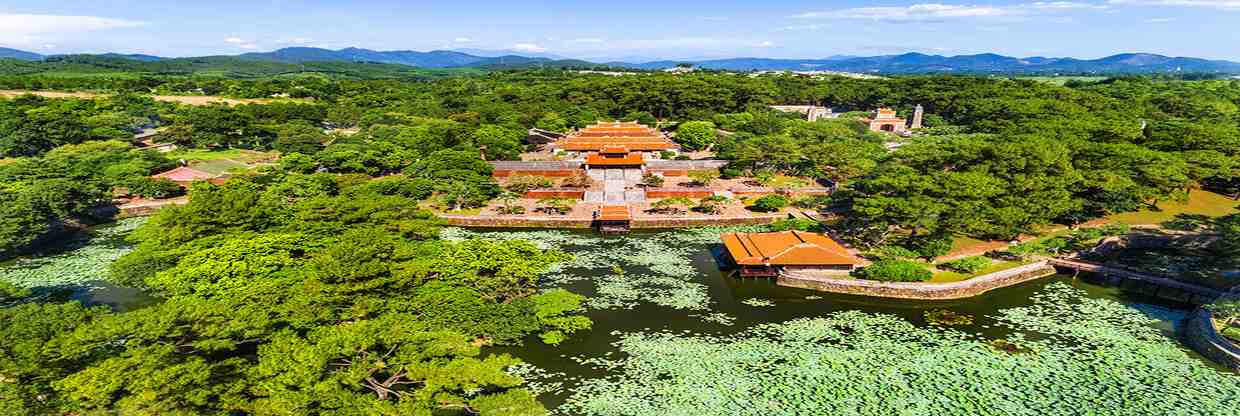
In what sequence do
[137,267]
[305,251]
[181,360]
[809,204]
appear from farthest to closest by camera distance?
[809,204] → [305,251] → [137,267] → [181,360]

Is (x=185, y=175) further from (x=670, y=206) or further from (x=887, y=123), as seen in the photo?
(x=887, y=123)

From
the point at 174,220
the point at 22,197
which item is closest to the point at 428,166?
the point at 174,220

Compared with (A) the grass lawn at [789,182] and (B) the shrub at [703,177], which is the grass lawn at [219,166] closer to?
(B) the shrub at [703,177]

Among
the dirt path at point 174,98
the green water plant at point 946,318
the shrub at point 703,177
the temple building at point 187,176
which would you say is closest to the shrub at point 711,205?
the shrub at point 703,177

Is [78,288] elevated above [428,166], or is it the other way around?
[428,166]

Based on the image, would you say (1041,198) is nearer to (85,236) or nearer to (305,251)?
(305,251)

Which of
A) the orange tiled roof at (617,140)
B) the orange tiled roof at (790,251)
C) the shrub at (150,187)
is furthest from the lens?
the orange tiled roof at (617,140)
